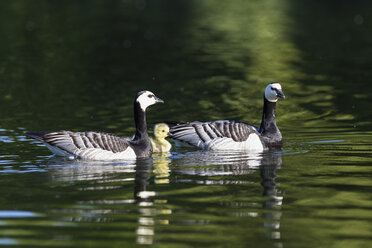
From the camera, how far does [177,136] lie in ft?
63.8

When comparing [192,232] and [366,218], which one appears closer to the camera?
[192,232]

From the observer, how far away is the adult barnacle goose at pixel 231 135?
741 inches

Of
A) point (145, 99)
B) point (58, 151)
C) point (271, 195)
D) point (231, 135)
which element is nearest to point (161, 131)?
point (145, 99)

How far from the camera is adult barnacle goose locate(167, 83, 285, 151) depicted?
18.8 meters

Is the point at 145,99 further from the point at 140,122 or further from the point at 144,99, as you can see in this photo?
the point at 140,122

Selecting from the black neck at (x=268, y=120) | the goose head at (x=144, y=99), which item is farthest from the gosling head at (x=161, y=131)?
the black neck at (x=268, y=120)

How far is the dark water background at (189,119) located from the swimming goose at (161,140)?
1.29 ft

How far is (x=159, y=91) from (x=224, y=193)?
15.5 meters

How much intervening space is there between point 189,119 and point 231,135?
5.42m

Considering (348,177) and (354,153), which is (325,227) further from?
(354,153)

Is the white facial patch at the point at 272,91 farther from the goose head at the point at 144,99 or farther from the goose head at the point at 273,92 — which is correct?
the goose head at the point at 144,99

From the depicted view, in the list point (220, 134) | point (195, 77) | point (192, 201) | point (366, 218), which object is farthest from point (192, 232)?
point (195, 77)

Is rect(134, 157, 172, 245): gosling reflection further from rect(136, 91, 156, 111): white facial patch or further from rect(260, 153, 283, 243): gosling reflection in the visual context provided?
rect(260, 153, 283, 243): gosling reflection

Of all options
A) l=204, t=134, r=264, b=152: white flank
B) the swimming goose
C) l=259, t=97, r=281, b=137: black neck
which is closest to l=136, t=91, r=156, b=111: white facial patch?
the swimming goose
